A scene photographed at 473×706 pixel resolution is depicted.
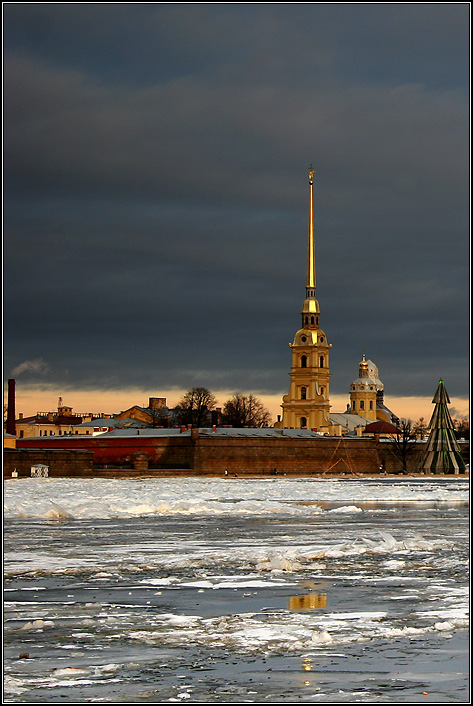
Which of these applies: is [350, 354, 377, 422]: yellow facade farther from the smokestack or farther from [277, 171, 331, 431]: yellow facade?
the smokestack

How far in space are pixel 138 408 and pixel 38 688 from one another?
114 m

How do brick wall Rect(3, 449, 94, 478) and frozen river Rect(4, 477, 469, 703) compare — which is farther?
brick wall Rect(3, 449, 94, 478)

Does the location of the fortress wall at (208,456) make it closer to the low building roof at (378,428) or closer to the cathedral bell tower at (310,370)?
the cathedral bell tower at (310,370)

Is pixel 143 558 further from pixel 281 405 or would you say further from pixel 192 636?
pixel 281 405

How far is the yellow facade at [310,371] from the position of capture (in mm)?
122375

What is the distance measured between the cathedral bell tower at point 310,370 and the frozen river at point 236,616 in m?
101

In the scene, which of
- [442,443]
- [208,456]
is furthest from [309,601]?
[208,456]

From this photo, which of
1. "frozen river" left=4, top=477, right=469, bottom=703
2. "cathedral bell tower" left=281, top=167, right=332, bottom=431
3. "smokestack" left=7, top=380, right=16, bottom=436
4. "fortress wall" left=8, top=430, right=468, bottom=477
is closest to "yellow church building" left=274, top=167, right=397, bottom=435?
"cathedral bell tower" left=281, top=167, right=332, bottom=431

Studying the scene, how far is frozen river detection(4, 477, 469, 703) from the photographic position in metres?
7.79

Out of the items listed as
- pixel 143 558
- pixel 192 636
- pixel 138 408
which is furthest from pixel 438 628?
pixel 138 408

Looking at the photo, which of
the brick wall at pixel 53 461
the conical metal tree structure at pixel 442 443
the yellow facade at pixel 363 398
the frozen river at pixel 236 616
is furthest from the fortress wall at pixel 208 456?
the yellow facade at pixel 363 398

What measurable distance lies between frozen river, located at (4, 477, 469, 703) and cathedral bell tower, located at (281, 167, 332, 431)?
10122 cm

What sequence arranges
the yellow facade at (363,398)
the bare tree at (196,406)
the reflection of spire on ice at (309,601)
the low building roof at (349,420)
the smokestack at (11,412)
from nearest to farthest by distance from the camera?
the reflection of spire on ice at (309,601), the smokestack at (11,412), the bare tree at (196,406), the low building roof at (349,420), the yellow facade at (363,398)

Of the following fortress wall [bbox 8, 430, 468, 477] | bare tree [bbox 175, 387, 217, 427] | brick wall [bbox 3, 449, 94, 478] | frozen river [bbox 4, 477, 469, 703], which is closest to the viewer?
frozen river [bbox 4, 477, 469, 703]
